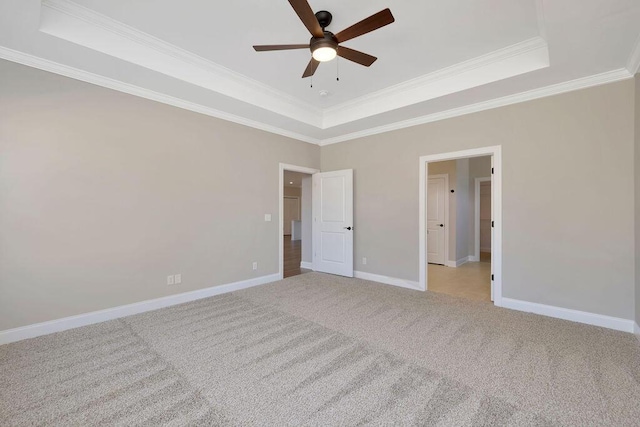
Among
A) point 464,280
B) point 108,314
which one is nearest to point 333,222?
point 464,280

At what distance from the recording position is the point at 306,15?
6.42ft

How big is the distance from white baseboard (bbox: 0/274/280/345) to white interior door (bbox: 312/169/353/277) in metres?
1.69

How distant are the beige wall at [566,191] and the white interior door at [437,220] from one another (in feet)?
8.54

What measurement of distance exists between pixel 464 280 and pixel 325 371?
3.87m

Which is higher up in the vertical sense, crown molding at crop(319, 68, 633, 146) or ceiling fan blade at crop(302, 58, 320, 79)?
crown molding at crop(319, 68, 633, 146)

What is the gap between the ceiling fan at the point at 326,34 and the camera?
6.27 ft

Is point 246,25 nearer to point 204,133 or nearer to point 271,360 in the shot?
point 204,133

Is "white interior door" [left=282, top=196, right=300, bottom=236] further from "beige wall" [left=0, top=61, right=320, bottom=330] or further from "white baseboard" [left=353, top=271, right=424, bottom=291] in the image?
"beige wall" [left=0, top=61, right=320, bottom=330]

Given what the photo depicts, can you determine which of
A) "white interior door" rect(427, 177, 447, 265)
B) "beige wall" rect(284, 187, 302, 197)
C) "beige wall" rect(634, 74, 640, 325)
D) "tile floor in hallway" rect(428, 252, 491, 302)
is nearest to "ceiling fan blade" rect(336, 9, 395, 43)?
"beige wall" rect(634, 74, 640, 325)

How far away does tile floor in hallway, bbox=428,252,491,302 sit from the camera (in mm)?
4182

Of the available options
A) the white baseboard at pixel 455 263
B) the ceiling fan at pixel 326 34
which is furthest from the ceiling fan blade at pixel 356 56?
the white baseboard at pixel 455 263

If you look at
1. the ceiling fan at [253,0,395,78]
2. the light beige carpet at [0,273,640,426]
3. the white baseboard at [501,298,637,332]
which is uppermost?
the ceiling fan at [253,0,395,78]

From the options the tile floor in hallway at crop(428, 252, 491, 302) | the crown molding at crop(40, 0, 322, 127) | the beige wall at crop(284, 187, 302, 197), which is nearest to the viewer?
the crown molding at crop(40, 0, 322, 127)

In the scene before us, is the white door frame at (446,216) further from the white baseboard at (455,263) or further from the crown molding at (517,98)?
the crown molding at (517,98)
